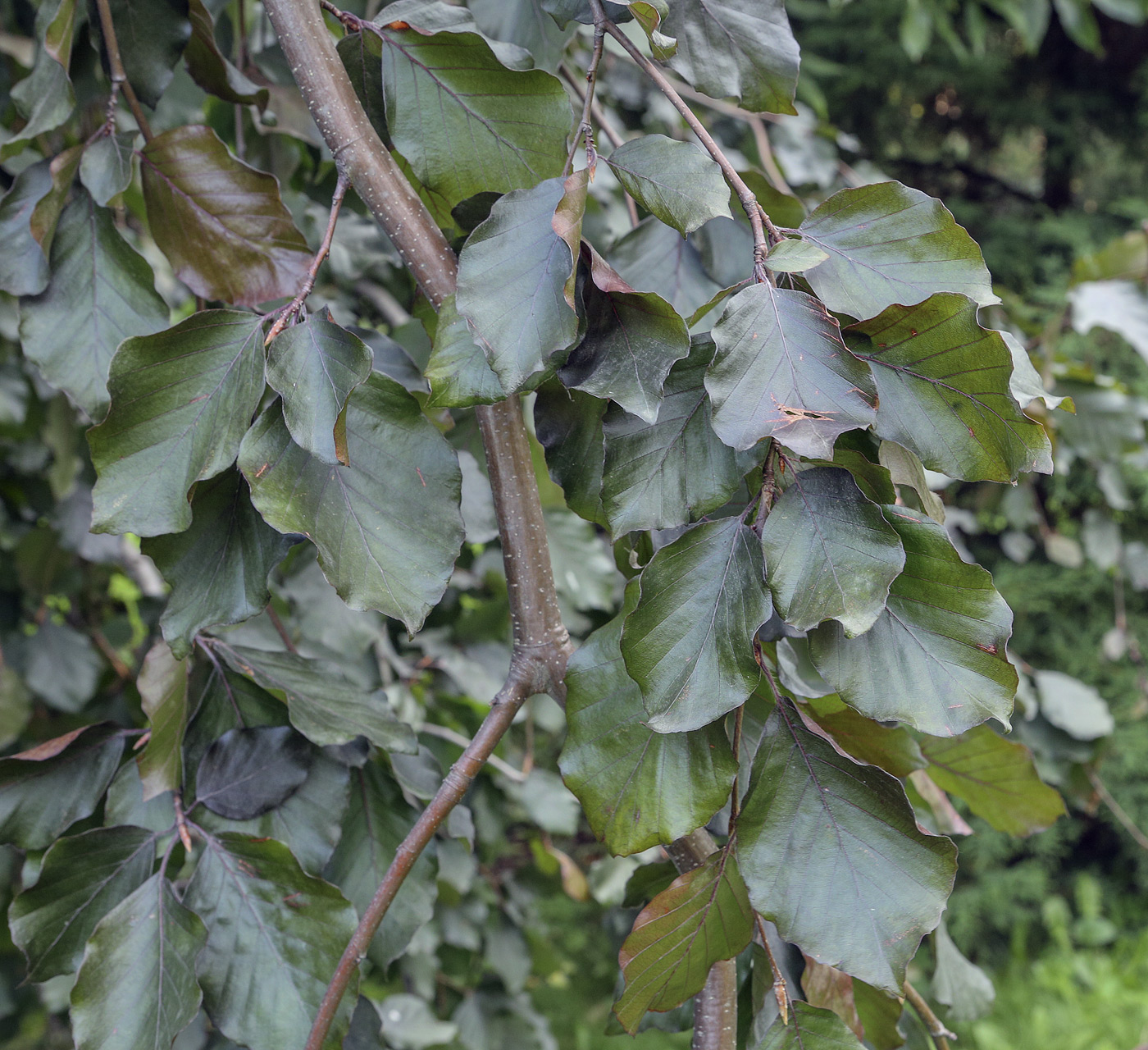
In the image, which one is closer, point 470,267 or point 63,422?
point 470,267

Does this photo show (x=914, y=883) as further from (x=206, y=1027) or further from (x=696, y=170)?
(x=206, y=1027)

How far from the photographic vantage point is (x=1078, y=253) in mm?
1731

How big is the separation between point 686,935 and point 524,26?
44 centimetres

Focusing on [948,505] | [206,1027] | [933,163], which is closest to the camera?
[206,1027]

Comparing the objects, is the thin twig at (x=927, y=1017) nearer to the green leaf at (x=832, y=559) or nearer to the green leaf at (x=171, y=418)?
the green leaf at (x=832, y=559)

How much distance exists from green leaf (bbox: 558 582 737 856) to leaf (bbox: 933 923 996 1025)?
0.23 meters

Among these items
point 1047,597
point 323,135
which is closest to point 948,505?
point 1047,597

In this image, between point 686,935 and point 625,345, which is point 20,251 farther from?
point 686,935

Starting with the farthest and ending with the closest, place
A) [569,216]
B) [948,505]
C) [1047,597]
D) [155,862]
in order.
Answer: [1047,597]
[948,505]
[155,862]
[569,216]

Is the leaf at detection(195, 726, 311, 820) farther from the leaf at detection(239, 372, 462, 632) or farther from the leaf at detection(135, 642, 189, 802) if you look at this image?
the leaf at detection(239, 372, 462, 632)

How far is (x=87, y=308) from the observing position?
47 centimetres

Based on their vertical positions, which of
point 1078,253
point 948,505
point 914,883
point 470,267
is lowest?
point 948,505

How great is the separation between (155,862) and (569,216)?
359mm

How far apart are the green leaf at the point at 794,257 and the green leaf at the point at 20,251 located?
0.36 m
